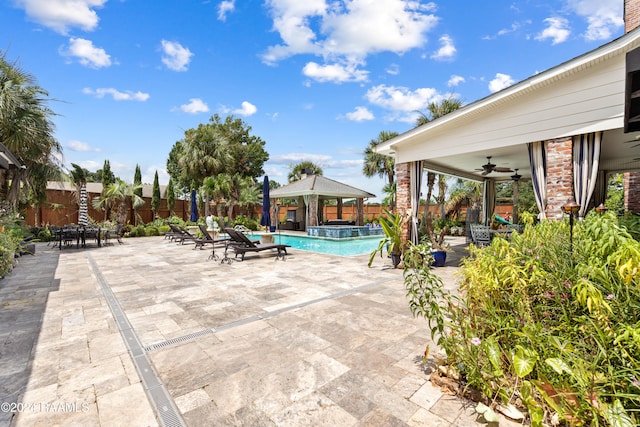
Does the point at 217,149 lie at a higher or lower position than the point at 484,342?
higher

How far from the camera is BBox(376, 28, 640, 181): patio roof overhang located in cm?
552

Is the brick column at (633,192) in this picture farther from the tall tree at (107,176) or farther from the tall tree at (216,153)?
the tall tree at (107,176)

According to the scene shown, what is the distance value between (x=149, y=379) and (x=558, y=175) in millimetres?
7974

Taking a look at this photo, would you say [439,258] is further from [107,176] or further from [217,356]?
[107,176]

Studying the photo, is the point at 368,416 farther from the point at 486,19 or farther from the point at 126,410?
the point at 486,19

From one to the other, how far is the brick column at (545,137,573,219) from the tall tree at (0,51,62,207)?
16587mm

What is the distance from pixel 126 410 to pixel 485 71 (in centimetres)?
1252

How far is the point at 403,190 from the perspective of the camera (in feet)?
29.5

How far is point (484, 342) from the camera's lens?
93.2 inches

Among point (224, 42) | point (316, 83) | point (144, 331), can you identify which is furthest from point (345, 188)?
point (144, 331)

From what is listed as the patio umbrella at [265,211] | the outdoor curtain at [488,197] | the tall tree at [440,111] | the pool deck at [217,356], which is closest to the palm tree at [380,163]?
the tall tree at [440,111]

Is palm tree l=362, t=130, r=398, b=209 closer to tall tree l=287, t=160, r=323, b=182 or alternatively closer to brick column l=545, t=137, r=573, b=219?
tall tree l=287, t=160, r=323, b=182

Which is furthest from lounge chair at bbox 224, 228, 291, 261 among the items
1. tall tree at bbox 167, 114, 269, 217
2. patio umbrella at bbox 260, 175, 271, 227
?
tall tree at bbox 167, 114, 269, 217

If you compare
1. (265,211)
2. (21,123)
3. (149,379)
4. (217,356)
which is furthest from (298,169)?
(149,379)
